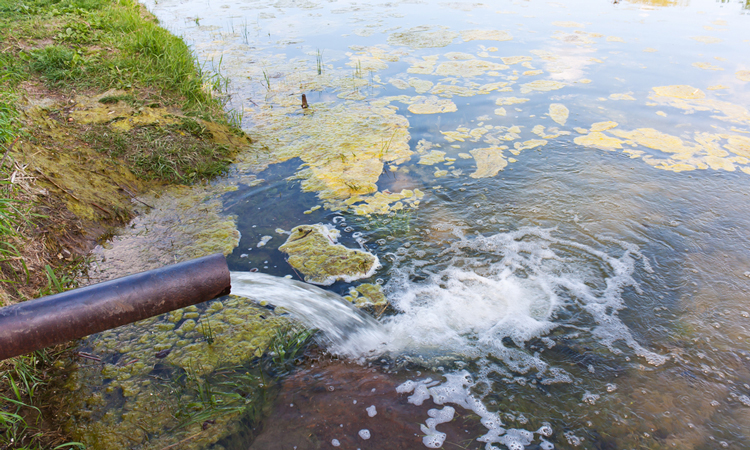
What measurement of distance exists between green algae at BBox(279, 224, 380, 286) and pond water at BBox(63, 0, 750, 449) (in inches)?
2.0

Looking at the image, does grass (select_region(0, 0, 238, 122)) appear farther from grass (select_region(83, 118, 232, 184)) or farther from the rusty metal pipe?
the rusty metal pipe

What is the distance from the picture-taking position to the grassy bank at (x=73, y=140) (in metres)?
2.19

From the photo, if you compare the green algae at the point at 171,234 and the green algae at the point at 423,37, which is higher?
the green algae at the point at 423,37

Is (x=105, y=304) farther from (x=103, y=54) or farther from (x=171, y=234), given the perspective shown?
(x=103, y=54)

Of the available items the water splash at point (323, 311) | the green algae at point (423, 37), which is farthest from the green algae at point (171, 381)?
the green algae at point (423, 37)

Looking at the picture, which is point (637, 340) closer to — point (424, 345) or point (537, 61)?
point (424, 345)

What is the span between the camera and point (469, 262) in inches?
124

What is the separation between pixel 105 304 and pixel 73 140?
3.24 m

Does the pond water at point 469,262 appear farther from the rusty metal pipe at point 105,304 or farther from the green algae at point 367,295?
the rusty metal pipe at point 105,304

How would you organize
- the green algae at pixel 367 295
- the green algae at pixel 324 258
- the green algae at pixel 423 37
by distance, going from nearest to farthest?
1. the green algae at pixel 367 295
2. the green algae at pixel 324 258
3. the green algae at pixel 423 37

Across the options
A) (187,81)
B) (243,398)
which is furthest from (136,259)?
(187,81)

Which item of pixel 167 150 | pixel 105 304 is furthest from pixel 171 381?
pixel 167 150

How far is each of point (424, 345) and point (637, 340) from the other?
1.31 meters

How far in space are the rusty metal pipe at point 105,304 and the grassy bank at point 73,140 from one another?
2.85ft
